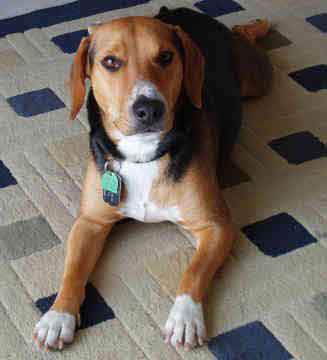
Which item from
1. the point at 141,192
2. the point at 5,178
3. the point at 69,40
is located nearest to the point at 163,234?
the point at 141,192

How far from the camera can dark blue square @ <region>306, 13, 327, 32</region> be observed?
3207 millimetres

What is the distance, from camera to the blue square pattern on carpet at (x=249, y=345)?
189cm

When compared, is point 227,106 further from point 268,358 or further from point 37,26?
point 37,26

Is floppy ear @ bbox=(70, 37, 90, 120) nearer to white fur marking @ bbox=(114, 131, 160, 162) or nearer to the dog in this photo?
the dog

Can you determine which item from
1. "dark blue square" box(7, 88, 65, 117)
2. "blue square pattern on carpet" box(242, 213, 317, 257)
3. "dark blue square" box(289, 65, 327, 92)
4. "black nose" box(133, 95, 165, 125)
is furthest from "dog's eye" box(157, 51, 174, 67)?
"dark blue square" box(289, 65, 327, 92)

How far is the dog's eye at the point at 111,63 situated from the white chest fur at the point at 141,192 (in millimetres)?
265

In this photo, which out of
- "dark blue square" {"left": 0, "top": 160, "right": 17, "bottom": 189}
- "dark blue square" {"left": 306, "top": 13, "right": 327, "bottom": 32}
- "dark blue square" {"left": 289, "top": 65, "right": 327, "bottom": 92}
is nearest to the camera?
"dark blue square" {"left": 0, "top": 160, "right": 17, "bottom": 189}

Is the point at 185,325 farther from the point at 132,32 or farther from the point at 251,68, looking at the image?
the point at 251,68

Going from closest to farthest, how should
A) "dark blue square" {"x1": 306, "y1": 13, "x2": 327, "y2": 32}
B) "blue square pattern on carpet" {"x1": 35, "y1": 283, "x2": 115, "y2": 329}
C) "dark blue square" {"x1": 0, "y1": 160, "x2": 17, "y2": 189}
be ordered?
"blue square pattern on carpet" {"x1": 35, "y1": 283, "x2": 115, "y2": 329} < "dark blue square" {"x1": 0, "y1": 160, "x2": 17, "y2": 189} < "dark blue square" {"x1": 306, "y1": 13, "x2": 327, "y2": 32}

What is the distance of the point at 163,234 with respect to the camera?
2.23 m

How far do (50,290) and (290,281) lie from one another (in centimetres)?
64

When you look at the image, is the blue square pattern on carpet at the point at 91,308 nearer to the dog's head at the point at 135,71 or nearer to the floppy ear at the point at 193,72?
the dog's head at the point at 135,71

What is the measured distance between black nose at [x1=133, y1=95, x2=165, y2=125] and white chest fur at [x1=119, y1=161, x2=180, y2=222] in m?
0.19

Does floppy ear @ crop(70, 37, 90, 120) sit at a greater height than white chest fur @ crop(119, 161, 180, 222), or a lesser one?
greater
